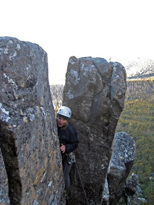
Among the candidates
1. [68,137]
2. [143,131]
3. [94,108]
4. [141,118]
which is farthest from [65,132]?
[141,118]

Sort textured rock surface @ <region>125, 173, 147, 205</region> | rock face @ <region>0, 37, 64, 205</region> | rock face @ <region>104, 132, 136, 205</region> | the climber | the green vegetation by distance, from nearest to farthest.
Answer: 1. rock face @ <region>0, 37, 64, 205</region>
2. the climber
3. rock face @ <region>104, 132, 136, 205</region>
4. textured rock surface @ <region>125, 173, 147, 205</region>
5. the green vegetation

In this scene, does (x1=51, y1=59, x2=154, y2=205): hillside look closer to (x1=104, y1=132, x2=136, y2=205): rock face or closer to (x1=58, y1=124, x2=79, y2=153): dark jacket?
(x1=104, y1=132, x2=136, y2=205): rock face

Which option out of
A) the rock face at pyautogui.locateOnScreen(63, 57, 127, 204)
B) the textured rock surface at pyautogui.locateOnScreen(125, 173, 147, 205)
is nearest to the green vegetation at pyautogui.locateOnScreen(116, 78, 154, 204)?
the textured rock surface at pyautogui.locateOnScreen(125, 173, 147, 205)

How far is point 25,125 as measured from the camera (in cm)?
339

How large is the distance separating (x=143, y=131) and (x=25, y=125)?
2007 inches

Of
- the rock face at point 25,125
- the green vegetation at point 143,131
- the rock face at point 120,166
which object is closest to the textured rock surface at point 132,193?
the rock face at point 120,166

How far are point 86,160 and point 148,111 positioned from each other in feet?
259

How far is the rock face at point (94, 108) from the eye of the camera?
21.2 ft

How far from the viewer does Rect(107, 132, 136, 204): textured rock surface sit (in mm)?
11353

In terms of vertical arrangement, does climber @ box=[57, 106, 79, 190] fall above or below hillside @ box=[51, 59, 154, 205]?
above

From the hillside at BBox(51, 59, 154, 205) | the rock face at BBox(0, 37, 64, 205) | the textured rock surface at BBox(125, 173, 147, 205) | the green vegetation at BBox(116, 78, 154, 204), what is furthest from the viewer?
the hillside at BBox(51, 59, 154, 205)

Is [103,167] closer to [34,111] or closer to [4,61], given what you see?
[34,111]

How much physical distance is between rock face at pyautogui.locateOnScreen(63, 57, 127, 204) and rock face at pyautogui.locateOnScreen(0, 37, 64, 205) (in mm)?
2237

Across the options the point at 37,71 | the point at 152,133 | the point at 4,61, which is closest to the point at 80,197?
the point at 37,71
